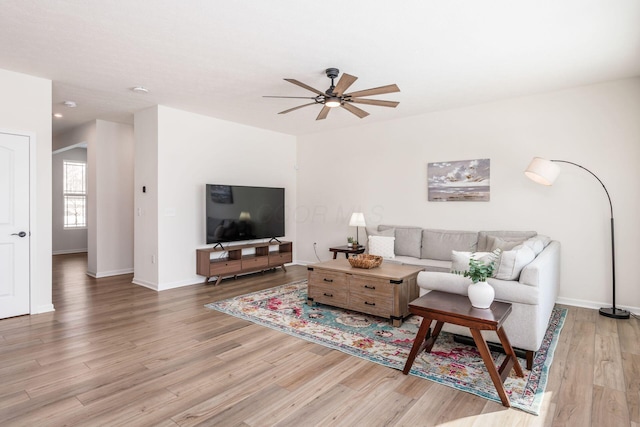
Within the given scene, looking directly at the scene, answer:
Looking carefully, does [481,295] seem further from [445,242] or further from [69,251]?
[69,251]

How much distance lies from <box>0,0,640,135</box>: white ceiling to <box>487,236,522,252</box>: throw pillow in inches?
74.3

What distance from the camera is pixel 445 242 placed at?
17.1 ft

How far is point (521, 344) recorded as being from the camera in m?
2.79

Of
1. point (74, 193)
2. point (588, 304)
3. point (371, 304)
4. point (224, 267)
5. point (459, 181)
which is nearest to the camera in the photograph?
point (371, 304)

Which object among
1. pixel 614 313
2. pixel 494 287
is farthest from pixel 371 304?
pixel 614 313

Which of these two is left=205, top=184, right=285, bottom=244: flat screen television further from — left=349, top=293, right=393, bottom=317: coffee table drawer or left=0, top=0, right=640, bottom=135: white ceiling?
left=349, top=293, right=393, bottom=317: coffee table drawer

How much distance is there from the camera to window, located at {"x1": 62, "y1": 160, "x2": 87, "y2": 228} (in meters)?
9.09

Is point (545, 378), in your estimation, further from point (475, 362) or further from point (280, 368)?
point (280, 368)

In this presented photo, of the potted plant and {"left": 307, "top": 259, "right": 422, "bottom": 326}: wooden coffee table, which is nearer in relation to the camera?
the potted plant

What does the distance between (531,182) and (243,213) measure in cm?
433

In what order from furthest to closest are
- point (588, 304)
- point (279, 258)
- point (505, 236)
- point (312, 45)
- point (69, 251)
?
point (69, 251), point (279, 258), point (505, 236), point (588, 304), point (312, 45)

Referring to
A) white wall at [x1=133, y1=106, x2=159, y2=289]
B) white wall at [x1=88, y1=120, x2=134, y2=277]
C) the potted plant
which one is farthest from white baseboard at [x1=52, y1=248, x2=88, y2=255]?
the potted plant

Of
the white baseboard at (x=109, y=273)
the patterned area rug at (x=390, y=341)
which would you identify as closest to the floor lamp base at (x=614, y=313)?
the patterned area rug at (x=390, y=341)

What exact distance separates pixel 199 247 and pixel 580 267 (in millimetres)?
5355
